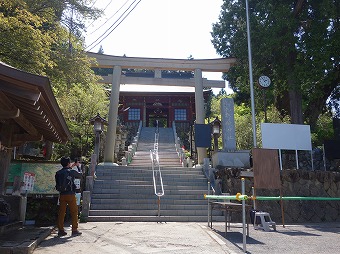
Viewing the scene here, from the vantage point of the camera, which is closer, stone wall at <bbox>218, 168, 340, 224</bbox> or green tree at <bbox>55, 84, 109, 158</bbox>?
stone wall at <bbox>218, 168, 340, 224</bbox>

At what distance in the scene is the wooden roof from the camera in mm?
4074

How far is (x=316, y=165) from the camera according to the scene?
57.6ft

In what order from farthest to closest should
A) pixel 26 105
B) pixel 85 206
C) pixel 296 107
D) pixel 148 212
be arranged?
pixel 296 107 → pixel 148 212 → pixel 85 206 → pixel 26 105

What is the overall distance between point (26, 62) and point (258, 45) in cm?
1144

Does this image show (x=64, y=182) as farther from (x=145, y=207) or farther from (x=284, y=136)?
(x=284, y=136)

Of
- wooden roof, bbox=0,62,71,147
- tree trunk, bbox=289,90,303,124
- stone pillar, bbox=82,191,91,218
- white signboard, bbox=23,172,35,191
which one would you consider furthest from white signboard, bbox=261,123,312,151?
white signboard, bbox=23,172,35,191

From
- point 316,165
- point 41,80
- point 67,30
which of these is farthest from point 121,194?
point 316,165

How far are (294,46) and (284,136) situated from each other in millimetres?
6021

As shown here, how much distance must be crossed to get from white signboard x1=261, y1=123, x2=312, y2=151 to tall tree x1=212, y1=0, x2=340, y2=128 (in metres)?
3.77

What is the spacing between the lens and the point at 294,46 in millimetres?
15492

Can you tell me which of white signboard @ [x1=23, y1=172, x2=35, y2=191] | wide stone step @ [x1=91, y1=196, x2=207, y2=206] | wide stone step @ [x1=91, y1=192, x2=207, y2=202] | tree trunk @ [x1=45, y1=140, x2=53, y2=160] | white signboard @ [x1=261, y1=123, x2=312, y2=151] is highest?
white signboard @ [x1=261, y1=123, x2=312, y2=151]

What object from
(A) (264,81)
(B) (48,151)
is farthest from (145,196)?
(A) (264,81)

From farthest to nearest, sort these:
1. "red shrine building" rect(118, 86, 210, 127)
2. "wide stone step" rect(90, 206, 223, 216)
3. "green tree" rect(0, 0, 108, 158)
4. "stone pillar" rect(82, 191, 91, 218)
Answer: "red shrine building" rect(118, 86, 210, 127), "wide stone step" rect(90, 206, 223, 216), "stone pillar" rect(82, 191, 91, 218), "green tree" rect(0, 0, 108, 158)

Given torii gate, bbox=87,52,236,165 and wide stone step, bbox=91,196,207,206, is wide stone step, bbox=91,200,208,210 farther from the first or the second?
torii gate, bbox=87,52,236,165
